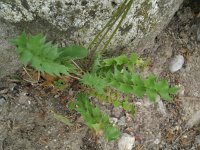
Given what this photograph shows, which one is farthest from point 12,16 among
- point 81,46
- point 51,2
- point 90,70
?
point 90,70

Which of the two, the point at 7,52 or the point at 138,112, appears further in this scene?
the point at 138,112

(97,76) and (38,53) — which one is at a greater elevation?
(38,53)

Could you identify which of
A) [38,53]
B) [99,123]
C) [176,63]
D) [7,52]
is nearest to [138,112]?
[176,63]

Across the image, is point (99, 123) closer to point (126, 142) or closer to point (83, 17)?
point (126, 142)

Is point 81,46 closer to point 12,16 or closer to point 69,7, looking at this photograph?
point 69,7

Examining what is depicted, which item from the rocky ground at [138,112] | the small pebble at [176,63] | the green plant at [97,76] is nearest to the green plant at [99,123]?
the green plant at [97,76]

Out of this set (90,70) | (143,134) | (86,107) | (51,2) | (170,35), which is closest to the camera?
(51,2)

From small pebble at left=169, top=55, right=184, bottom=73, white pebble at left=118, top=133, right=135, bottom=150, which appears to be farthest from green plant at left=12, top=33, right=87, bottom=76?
small pebble at left=169, top=55, right=184, bottom=73
